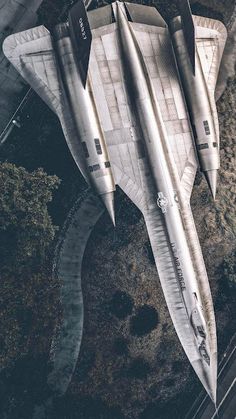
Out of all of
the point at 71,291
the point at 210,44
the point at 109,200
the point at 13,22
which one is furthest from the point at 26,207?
the point at 210,44

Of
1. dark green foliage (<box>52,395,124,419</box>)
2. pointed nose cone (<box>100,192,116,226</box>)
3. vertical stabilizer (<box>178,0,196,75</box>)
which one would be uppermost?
vertical stabilizer (<box>178,0,196,75</box>)

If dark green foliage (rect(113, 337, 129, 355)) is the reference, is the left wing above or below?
above

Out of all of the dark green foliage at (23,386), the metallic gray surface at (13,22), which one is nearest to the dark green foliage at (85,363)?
the dark green foliage at (23,386)

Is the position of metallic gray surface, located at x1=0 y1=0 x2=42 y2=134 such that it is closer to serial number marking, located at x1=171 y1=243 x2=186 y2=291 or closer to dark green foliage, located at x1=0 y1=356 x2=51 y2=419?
serial number marking, located at x1=171 y1=243 x2=186 y2=291

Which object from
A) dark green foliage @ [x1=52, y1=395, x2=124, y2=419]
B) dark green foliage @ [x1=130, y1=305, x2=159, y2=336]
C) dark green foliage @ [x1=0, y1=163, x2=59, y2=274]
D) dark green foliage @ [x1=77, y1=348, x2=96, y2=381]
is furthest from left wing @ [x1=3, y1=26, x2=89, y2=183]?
dark green foliage @ [x1=52, y1=395, x2=124, y2=419]

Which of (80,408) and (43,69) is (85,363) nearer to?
(80,408)

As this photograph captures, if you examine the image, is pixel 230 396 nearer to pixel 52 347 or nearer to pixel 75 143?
pixel 52 347
